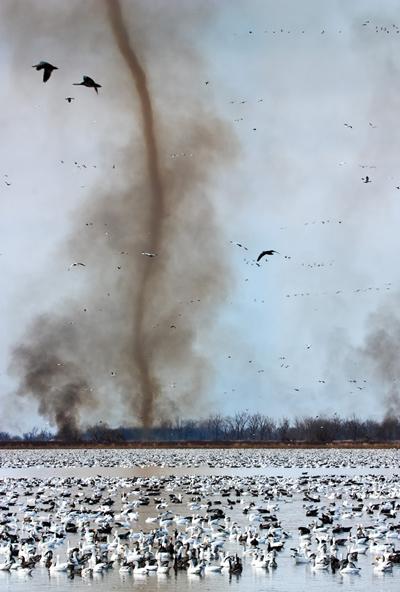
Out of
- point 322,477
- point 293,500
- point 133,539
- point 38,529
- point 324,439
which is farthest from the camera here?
point 324,439

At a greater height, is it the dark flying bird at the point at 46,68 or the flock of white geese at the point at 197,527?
the dark flying bird at the point at 46,68

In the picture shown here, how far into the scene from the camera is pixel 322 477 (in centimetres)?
4853

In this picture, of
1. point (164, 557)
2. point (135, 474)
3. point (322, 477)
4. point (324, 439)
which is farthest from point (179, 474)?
point (324, 439)

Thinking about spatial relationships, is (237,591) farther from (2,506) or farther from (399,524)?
(2,506)

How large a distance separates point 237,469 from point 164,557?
117 feet

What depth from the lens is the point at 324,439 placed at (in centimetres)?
14762

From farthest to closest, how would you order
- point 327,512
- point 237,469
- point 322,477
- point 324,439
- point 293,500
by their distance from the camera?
point 324,439
point 237,469
point 322,477
point 293,500
point 327,512

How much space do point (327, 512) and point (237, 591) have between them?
40.1 ft

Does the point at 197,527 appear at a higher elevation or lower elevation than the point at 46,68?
lower

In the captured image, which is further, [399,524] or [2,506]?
[2,506]

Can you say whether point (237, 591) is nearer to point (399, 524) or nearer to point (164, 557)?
point (164, 557)

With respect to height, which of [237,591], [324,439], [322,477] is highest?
[324,439]

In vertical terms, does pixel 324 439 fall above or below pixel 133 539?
above

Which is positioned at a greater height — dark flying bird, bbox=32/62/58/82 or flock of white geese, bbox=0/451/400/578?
dark flying bird, bbox=32/62/58/82
